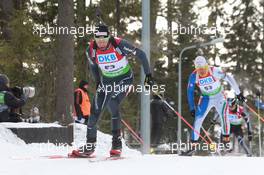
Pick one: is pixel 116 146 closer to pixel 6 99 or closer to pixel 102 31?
pixel 102 31

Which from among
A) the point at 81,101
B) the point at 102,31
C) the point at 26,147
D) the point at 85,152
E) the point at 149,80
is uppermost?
the point at 102,31

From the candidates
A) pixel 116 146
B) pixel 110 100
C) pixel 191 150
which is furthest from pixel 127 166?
pixel 191 150

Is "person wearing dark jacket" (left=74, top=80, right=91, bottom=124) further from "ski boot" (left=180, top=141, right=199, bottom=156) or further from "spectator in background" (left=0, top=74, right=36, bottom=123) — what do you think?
"ski boot" (left=180, top=141, right=199, bottom=156)

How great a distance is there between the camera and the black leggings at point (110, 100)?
830cm

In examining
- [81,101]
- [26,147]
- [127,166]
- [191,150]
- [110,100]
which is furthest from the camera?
[81,101]

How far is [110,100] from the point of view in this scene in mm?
8359

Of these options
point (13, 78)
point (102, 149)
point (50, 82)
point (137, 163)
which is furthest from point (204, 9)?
point (137, 163)

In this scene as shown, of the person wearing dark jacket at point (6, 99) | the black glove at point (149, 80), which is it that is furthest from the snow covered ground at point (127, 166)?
the person wearing dark jacket at point (6, 99)

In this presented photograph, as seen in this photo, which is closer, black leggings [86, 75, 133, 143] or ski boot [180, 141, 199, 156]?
black leggings [86, 75, 133, 143]

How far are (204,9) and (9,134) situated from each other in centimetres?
2924

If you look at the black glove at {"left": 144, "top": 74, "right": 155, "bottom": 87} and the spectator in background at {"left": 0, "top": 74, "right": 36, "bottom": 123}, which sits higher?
the black glove at {"left": 144, "top": 74, "right": 155, "bottom": 87}

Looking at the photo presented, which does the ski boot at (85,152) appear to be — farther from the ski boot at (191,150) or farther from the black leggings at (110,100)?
the ski boot at (191,150)

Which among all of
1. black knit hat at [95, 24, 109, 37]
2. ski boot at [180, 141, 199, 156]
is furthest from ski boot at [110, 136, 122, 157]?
ski boot at [180, 141, 199, 156]

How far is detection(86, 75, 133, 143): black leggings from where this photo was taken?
830 cm
